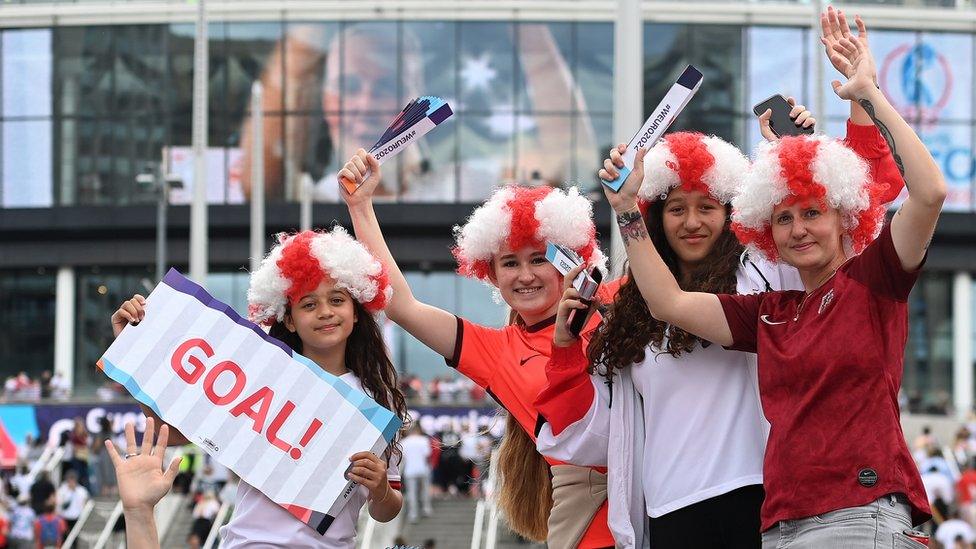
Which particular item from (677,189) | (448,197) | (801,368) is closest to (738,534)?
(801,368)

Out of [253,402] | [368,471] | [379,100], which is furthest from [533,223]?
[379,100]

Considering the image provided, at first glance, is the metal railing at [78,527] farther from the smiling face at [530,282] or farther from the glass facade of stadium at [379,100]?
the glass facade of stadium at [379,100]

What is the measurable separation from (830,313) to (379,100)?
122 feet

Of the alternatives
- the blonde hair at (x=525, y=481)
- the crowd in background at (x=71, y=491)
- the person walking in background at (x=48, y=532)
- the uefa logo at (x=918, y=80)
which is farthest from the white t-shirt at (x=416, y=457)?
the uefa logo at (x=918, y=80)

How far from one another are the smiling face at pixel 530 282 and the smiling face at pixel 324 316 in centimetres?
62

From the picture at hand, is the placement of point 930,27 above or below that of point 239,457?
above

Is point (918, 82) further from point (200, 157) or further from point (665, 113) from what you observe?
point (665, 113)

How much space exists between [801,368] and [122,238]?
127 ft

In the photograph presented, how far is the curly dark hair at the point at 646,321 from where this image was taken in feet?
15.5

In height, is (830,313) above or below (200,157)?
below

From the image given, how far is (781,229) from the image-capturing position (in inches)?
168

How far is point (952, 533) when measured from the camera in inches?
630

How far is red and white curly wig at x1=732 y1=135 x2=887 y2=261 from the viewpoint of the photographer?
4.20 meters

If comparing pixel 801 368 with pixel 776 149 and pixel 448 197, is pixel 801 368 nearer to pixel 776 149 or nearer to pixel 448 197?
pixel 776 149
